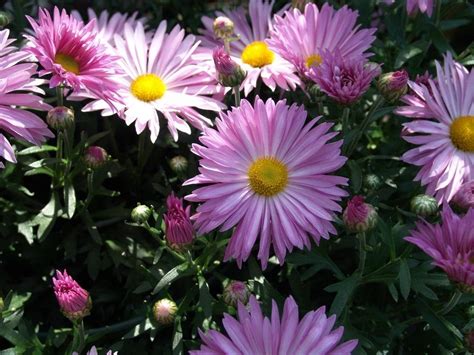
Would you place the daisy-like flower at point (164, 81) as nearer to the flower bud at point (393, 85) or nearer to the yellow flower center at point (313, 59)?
the yellow flower center at point (313, 59)

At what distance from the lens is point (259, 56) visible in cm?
259

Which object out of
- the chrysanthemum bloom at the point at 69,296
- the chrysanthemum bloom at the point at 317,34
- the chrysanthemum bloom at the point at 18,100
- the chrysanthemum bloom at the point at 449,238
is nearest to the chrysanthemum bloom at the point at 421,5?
the chrysanthemum bloom at the point at 317,34

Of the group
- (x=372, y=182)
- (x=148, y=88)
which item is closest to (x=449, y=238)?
(x=372, y=182)

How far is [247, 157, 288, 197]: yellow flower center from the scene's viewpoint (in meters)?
2.08

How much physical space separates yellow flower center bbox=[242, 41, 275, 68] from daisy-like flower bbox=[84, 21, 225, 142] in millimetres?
203

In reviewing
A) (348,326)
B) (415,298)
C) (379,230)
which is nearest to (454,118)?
(379,230)

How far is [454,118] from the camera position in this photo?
7.39ft

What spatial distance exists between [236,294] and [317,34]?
3.48 ft

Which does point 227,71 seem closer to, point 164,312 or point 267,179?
point 267,179

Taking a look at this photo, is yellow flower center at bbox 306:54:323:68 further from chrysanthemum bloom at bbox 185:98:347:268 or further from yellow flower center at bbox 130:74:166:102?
yellow flower center at bbox 130:74:166:102

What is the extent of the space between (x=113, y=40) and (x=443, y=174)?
148cm

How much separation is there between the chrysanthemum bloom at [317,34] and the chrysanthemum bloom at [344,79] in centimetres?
30

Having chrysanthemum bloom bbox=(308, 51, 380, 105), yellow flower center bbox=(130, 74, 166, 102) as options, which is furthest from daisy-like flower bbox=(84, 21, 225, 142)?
chrysanthemum bloom bbox=(308, 51, 380, 105)

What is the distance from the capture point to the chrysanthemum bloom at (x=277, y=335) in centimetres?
171
